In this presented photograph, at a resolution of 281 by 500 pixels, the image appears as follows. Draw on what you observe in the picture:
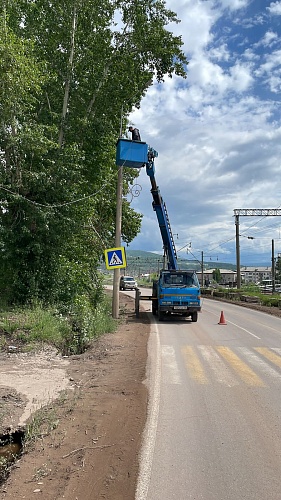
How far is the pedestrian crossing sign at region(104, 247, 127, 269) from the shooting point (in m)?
16.3

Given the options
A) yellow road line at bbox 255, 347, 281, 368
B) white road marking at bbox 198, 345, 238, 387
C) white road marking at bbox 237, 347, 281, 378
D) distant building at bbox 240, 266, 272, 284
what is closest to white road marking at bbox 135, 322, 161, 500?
white road marking at bbox 198, 345, 238, 387

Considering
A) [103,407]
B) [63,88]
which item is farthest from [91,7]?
[103,407]

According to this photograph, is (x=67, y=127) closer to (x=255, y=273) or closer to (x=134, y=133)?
(x=134, y=133)

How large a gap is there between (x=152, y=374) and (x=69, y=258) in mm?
11541

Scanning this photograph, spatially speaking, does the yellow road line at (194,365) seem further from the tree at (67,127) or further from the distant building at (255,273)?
the distant building at (255,273)

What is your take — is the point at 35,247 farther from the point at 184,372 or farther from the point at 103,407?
the point at 103,407

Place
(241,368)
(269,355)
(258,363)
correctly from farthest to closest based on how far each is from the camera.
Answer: (269,355) → (258,363) → (241,368)

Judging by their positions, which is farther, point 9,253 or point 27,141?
point 9,253

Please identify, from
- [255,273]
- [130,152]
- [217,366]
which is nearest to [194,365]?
[217,366]

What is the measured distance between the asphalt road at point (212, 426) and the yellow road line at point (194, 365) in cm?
2

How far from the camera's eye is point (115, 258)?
16.4 m

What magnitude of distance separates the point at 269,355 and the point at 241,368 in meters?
2.02

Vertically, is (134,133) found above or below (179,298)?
above

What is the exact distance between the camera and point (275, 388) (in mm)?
7648
